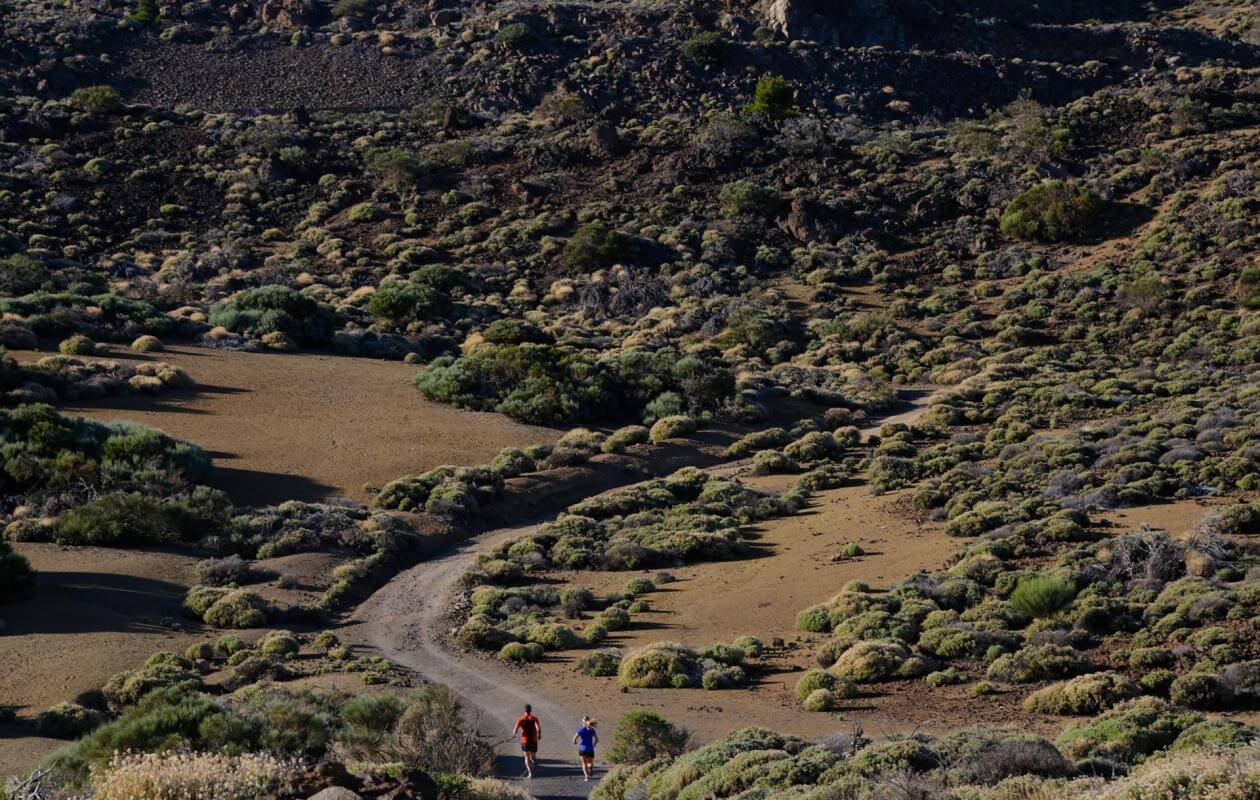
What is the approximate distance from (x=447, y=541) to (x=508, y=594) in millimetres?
4905

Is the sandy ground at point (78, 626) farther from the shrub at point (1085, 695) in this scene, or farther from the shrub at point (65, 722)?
the shrub at point (1085, 695)

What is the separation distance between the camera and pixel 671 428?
1383 inches

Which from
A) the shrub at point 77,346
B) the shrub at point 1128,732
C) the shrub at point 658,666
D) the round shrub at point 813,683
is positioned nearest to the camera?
the shrub at point 1128,732

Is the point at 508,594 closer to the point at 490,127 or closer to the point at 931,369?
the point at 931,369

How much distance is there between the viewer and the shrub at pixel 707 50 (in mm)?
69688

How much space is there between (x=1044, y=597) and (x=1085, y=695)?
3.77 m

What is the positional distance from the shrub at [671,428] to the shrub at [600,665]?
16379 mm

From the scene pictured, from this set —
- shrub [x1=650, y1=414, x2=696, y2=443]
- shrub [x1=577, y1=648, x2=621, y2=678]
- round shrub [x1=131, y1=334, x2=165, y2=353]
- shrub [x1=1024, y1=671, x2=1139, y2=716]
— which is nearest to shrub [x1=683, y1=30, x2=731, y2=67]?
shrub [x1=650, y1=414, x2=696, y2=443]

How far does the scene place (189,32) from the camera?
75.8 m

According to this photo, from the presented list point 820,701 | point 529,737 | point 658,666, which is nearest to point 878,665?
point 820,701

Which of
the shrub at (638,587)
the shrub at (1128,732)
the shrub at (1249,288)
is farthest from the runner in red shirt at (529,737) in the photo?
the shrub at (1249,288)

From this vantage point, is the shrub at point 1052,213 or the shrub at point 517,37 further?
the shrub at point 517,37

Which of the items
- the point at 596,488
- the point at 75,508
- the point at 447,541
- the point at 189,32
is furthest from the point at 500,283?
the point at 189,32

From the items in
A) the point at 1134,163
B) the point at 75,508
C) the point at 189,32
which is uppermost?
the point at 189,32
